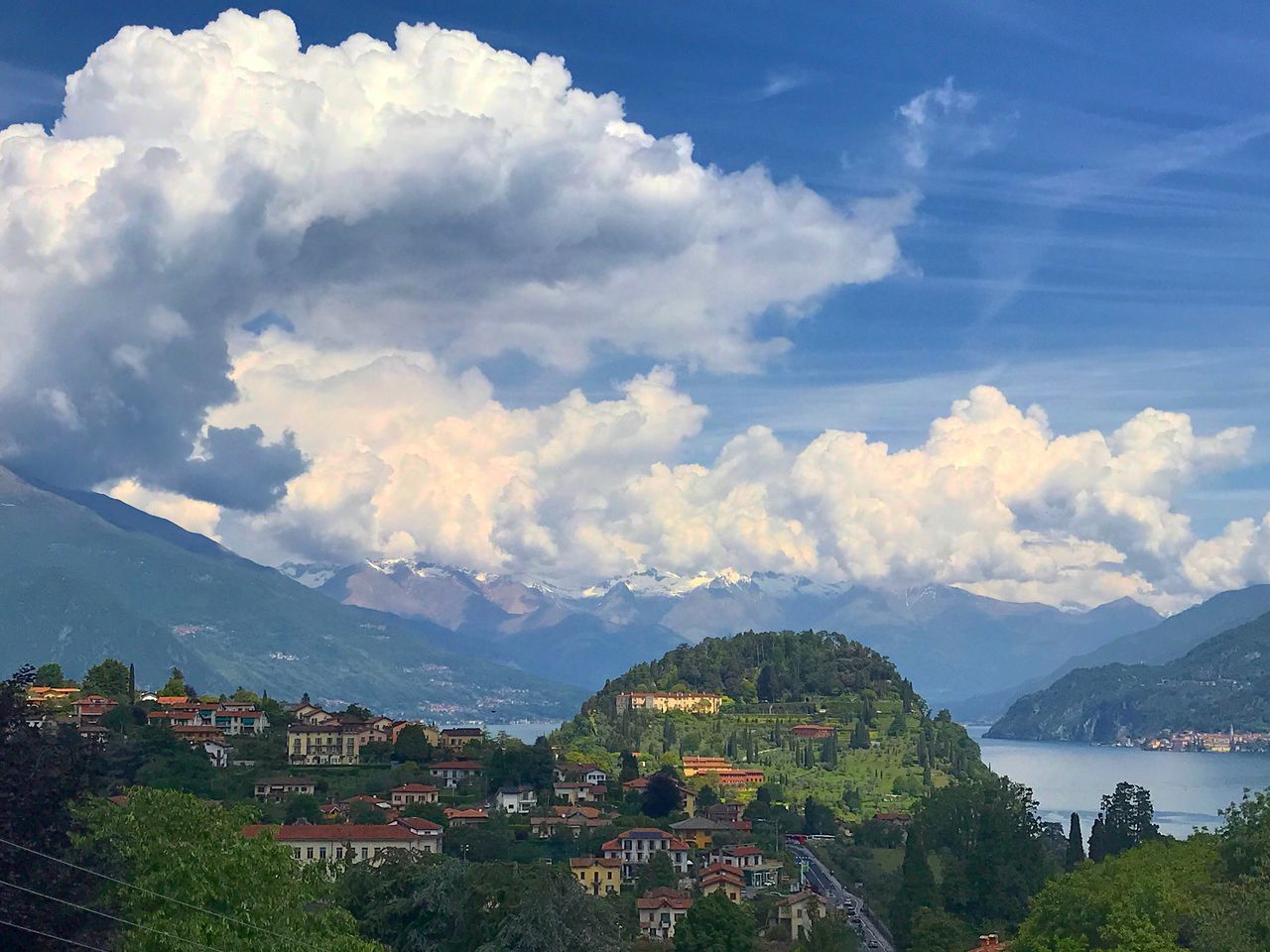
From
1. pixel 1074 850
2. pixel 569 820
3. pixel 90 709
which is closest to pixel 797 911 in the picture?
pixel 1074 850

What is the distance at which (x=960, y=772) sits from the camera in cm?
15250

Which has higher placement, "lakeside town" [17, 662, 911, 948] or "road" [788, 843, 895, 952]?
"lakeside town" [17, 662, 911, 948]

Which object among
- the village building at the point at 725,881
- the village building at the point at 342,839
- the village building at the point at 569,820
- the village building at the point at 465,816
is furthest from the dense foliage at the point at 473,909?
the village building at the point at 569,820

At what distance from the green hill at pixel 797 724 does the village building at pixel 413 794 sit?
1359 inches

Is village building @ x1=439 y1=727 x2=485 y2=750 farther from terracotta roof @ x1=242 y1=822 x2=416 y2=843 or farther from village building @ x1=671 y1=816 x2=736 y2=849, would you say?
terracotta roof @ x1=242 y1=822 x2=416 y2=843

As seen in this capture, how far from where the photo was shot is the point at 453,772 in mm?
109062

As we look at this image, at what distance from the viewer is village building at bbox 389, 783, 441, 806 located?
98.6 m

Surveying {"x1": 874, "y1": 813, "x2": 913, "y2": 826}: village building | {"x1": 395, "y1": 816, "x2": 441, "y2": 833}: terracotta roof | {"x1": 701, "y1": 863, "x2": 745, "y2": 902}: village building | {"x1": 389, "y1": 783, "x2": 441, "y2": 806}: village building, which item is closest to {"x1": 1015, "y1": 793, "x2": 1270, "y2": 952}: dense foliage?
{"x1": 701, "y1": 863, "x2": 745, "y2": 902}: village building

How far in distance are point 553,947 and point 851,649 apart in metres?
145

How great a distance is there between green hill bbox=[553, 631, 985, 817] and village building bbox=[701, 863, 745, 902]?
135 feet

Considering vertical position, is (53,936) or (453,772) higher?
(453,772)

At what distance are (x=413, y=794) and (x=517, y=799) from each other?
892 cm

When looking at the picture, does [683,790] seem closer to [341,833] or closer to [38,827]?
[341,833]

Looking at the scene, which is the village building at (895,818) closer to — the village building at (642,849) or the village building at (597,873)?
the village building at (642,849)
